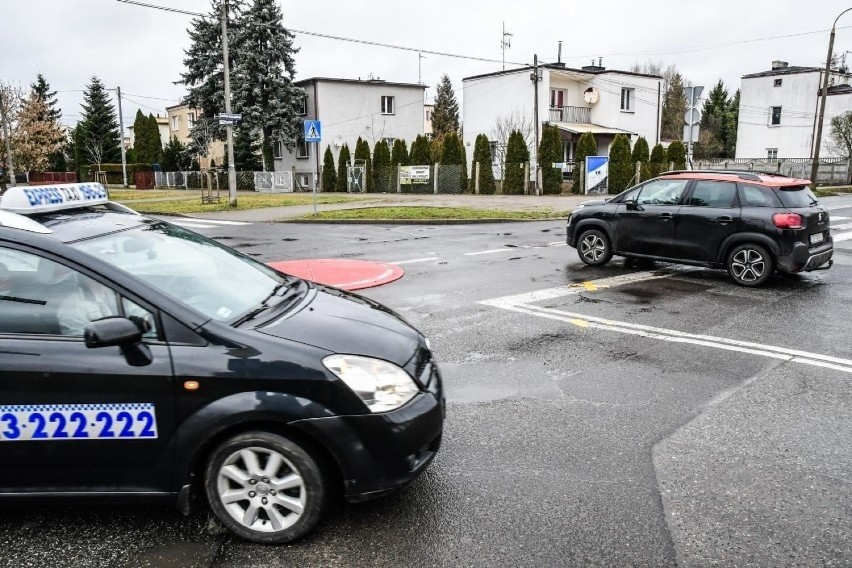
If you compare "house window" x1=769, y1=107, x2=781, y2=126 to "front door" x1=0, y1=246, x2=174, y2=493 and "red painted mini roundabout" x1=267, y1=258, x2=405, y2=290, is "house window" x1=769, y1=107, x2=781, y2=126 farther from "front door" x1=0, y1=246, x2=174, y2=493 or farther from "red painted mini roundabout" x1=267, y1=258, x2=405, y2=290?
"front door" x1=0, y1=246, x2=174, y2=493

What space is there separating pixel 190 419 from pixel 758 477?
314 cm

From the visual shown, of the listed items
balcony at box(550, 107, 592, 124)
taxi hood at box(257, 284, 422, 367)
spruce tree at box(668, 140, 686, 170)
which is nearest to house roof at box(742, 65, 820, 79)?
balcony at box(550, 107, 592, 124)

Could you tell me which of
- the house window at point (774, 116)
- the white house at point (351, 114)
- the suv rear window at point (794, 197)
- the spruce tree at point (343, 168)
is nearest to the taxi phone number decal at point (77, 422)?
the suv rear window at point (794, 197)

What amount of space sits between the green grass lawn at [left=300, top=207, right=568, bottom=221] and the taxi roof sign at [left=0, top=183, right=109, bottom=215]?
53.1ft

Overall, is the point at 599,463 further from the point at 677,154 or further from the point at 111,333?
the point at 677,154

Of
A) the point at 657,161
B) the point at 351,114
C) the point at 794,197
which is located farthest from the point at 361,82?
the point at 794,197

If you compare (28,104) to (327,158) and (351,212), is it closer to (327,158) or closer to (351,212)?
(327,158)

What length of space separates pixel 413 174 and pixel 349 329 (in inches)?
1337

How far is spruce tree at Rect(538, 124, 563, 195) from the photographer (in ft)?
109

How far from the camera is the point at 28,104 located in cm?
5278

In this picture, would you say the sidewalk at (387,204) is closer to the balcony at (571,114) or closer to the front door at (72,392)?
the balcony at (571,114)

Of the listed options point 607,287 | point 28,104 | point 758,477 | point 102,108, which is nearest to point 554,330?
point 607,287

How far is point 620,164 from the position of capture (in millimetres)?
32469

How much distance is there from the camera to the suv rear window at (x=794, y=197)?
30.7 feet
